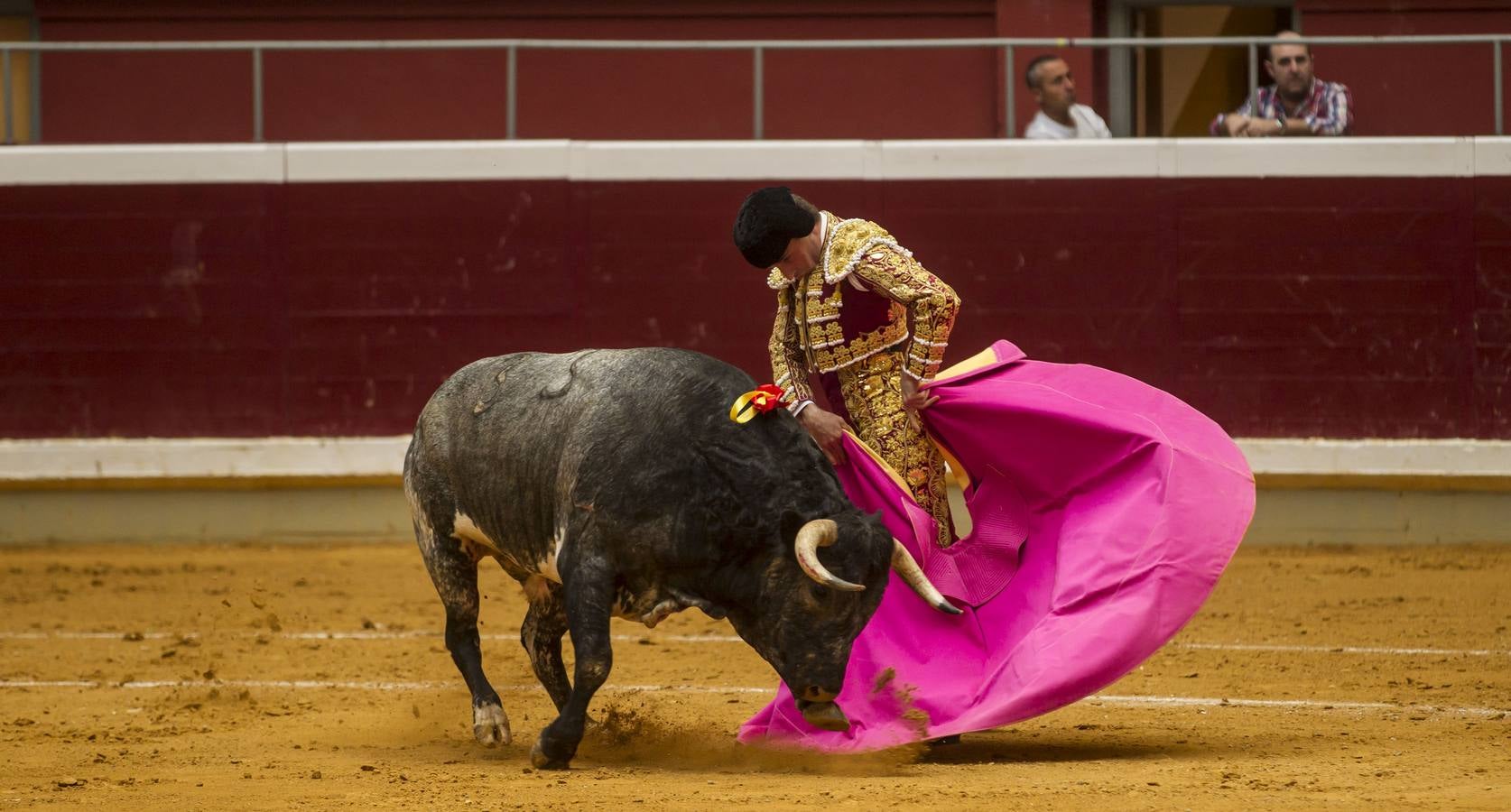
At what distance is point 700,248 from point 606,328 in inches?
21.7

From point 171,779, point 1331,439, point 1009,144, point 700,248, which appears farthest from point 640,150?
point 171,779

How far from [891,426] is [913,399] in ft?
0.36

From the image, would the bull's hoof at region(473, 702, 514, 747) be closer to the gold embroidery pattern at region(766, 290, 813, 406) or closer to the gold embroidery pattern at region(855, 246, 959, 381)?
the gold embroidery pattern at region(766, 290, 813, 406)

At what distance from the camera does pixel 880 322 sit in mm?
4336

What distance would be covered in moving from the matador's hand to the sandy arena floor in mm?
663

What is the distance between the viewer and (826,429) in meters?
4.17

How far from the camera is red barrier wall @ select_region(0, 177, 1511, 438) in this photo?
841cm

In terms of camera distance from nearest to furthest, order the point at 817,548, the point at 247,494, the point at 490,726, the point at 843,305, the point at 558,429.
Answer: the point at 817,548, the point at 558,429, the point at 843,305, the point at 490,726, the point at 247,494

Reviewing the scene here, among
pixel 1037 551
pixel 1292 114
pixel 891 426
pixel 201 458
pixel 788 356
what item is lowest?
pixel 201 458

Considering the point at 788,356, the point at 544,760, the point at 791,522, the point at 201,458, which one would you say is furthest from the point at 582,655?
the point at 201,458

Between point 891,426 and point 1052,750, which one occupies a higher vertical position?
point 891,426

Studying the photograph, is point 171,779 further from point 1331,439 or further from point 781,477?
point 1331,439

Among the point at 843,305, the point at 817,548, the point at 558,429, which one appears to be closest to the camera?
the point at 817,548

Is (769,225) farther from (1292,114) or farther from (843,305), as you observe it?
(1292,114)
